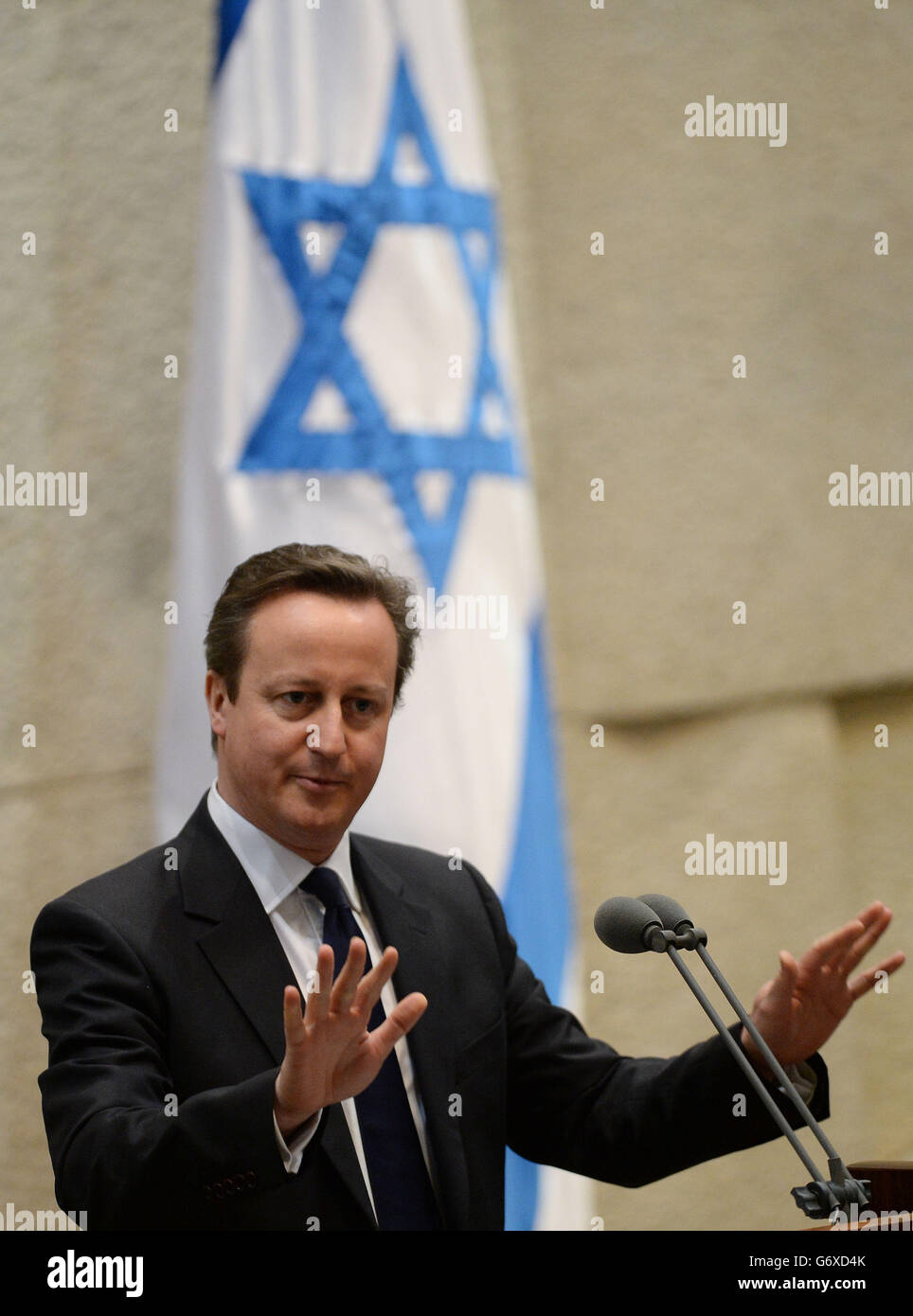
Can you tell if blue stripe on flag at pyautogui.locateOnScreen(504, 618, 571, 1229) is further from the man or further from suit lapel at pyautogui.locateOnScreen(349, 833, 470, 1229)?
suit lapel at pyautogui.locateOnScreen(349, 833, 470, 1229)

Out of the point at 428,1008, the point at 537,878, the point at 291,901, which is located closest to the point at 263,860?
the point at 291,901

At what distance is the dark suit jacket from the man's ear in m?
0.15

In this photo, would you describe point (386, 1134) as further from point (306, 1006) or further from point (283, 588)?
point (283, 588)

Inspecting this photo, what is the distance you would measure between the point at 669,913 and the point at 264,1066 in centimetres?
67

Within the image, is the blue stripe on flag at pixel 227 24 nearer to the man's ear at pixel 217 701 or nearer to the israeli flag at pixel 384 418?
the israeli flag at pixel 384 418

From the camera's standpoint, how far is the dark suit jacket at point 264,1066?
1756mm

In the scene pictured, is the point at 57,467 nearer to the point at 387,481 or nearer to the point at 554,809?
the point at 387,481

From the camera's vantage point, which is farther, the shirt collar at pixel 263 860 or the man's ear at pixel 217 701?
the man's ear at pixel 217 701

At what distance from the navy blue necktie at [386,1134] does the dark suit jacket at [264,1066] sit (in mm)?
37

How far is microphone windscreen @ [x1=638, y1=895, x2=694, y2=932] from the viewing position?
1.76 m

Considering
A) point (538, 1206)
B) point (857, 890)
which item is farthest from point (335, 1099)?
point (857, 890)

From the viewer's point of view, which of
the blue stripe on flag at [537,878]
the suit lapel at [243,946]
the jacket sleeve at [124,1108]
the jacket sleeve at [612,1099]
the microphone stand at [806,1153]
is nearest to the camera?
the microphone stand at [806,1153]

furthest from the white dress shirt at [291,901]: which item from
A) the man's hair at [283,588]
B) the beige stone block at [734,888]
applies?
the beige stone block at [734,888]
